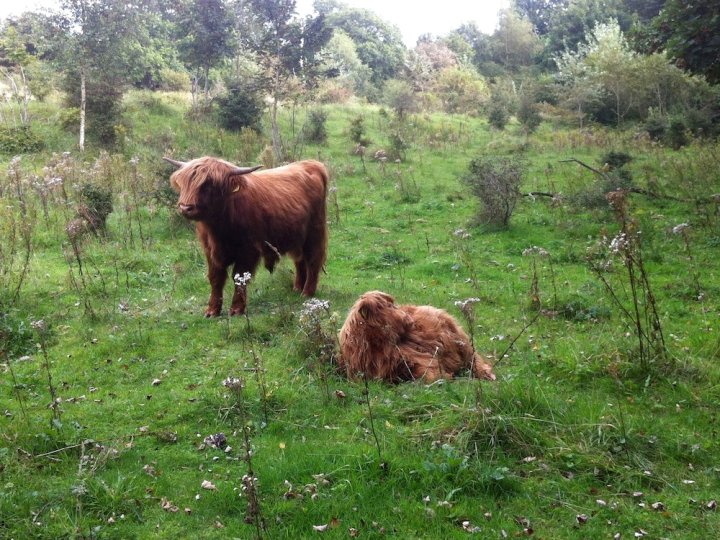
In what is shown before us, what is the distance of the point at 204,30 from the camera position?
978 inches

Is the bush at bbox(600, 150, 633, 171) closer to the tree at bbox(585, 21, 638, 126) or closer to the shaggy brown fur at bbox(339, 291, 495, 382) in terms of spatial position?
the shaggy brown fur at bbox(339, 291, 495, 382)

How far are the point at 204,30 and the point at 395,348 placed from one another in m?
22.4

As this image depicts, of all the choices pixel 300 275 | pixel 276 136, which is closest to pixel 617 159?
pixel 300 275

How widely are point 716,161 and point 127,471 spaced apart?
13.5m

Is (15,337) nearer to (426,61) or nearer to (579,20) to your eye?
(579,20)

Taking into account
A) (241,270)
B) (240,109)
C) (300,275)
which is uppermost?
(240,109)

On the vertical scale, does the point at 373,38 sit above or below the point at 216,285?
above

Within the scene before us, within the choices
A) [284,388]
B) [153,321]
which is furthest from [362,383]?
[153,321]

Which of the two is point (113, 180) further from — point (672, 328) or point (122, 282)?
point (672, 328)

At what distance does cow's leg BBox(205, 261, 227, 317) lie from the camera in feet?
26.6

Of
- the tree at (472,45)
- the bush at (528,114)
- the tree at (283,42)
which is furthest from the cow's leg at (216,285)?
the tree at (472,45)

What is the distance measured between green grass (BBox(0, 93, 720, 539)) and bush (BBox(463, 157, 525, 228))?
182 cm

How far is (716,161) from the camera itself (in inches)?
534

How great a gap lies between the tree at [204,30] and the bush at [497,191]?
16.1 m
